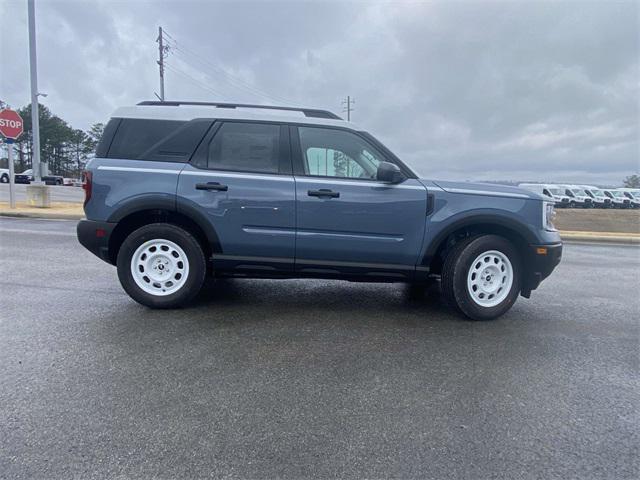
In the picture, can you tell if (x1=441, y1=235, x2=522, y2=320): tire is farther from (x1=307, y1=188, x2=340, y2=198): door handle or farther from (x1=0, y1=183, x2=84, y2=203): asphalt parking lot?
(x1=0, y1=183, x2=84, y2=203): asphalt parking lot

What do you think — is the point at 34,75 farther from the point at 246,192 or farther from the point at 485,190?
the point at 485,190

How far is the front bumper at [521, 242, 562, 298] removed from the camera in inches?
170

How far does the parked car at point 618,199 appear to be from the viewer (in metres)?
47.2

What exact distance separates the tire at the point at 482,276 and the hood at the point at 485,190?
1.45ft

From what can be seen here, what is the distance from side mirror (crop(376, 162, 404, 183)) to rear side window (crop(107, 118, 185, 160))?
205 centimetres

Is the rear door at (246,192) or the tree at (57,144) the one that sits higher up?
the tree at (57,144)

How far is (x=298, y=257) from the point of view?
4.36 metres

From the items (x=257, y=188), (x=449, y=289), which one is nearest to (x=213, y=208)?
(x=257, y=188)

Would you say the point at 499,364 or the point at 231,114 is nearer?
the point at 499,364

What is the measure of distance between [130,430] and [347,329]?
212cm

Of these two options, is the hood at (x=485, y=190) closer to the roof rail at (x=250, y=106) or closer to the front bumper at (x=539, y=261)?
the front bumper at (x=539, y=261)

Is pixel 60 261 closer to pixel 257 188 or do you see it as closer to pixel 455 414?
pixel 257 188

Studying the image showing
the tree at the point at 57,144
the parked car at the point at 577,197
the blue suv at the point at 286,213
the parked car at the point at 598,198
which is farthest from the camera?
the tree at the point at 57,144

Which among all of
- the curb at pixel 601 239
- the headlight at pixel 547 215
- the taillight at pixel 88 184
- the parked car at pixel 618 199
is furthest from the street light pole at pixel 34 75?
the parked car at pixel 618 199
